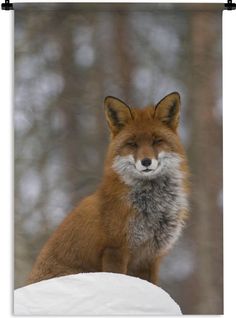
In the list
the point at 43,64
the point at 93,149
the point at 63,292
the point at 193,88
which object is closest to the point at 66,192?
the point at 93,149

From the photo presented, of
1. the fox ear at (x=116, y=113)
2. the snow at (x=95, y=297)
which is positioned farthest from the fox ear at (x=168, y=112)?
the snow at (x=95, y=297)

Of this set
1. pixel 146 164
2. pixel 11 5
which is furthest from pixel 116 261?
pixel 11 5

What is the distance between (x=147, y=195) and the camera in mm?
2520

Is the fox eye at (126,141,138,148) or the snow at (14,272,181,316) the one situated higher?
the fox eye at (126,141,138,148)

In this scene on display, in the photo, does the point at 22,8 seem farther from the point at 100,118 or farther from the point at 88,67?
the point at 100,118

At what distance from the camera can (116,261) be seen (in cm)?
249

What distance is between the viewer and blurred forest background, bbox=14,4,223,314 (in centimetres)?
253

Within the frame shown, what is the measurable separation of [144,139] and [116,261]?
59 cm

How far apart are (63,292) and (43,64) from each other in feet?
3.57

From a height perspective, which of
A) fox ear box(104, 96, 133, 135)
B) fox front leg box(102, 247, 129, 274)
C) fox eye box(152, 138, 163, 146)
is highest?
fox ear box(104, 96, 133, 135)

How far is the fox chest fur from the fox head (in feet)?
0.17

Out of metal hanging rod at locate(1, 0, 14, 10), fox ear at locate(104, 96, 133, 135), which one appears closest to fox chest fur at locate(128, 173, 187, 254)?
fox ear at locate(104, 96, 133, 135)
